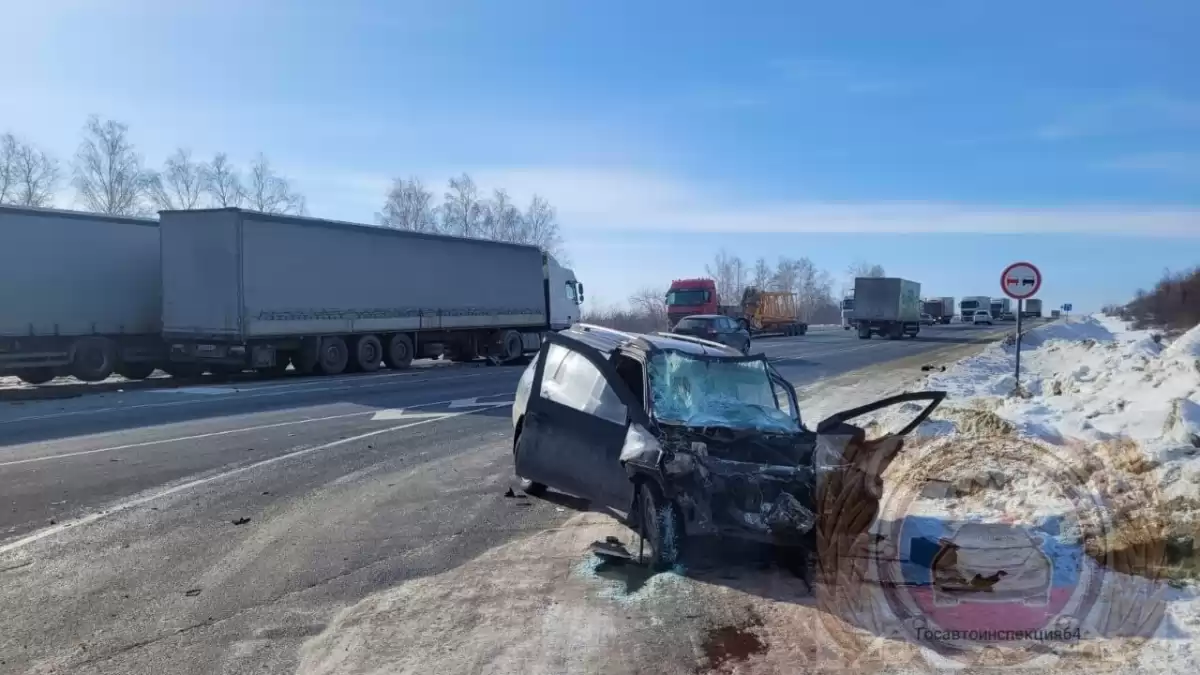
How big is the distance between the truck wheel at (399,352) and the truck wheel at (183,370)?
5.21 m

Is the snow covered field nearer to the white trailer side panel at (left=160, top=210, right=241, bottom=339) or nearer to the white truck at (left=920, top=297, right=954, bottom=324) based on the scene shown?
the white trailer side panel at (left=160, top=210, right=241, bottom=339)

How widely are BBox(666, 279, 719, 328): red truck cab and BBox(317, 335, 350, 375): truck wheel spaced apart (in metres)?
A: 21.3

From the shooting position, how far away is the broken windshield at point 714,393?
6824 mm

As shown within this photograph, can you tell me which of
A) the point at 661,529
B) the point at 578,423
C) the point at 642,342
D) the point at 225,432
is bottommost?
the point at 225,432

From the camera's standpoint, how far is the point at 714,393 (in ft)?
24.1

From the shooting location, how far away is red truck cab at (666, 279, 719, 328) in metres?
44.3

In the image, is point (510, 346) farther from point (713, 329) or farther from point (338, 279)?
point (338, 279)

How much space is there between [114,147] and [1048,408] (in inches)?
2172

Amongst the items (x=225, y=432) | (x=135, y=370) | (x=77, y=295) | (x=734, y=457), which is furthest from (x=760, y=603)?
(x=135, y=370)

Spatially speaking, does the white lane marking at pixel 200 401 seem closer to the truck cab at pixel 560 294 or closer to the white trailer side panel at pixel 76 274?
the white trailer side panel at pixel 76 274

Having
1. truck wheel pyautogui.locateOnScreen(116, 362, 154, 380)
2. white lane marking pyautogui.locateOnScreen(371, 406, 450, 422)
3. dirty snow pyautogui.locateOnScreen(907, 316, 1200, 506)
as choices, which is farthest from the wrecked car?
truck wheel pyautogui.locateOnScreen(116, 362, 154, 380)

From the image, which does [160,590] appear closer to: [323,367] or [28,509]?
[28,509]

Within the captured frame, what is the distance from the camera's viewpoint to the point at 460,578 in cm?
624

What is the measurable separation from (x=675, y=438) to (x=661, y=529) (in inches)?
25.3
